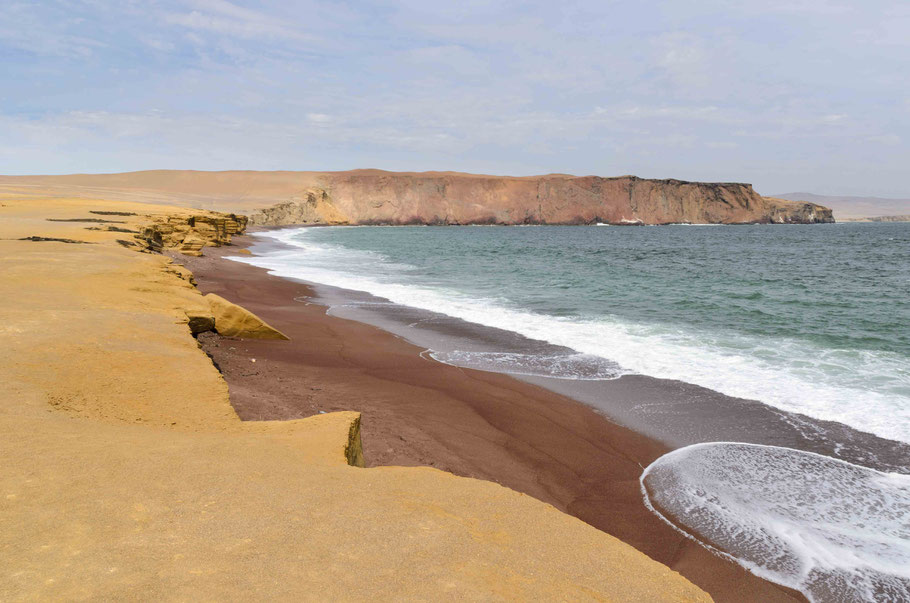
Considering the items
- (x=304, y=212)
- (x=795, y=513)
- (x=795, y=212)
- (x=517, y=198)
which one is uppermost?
(x=517, y=198)

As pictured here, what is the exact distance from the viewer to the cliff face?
137000 mm

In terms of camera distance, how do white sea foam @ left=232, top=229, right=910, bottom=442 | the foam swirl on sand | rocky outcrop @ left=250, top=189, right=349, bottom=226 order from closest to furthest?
the foam swirl on sand
white sea foam @ left=232, top=229, right=910, bottom=442
rocky outcrop @ left=250, top=189, right=349, bottom=226

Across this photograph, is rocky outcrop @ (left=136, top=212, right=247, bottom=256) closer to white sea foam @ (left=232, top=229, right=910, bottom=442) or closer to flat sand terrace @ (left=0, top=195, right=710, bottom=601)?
white sea foam @ (left=232, top=229, right=910, bottom=442)

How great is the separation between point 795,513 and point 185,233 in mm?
29491

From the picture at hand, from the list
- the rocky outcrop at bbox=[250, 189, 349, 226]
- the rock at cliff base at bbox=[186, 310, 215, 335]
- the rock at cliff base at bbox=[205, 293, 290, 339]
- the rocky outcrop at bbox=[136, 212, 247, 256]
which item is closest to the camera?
the rock at cliff base at bbox=[186, 310, 215, 335]

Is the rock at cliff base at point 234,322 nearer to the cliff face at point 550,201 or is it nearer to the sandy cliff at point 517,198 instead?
the sandy cliff at point 517,198

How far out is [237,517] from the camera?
2.74 metres

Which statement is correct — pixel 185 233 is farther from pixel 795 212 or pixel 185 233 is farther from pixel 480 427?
pixel 795 212

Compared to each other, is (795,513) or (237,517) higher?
(237,517)

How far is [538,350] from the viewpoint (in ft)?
37.8

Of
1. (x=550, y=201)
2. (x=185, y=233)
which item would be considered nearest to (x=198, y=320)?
(x=185, y=233)

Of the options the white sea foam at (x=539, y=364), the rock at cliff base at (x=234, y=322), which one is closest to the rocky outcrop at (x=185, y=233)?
the rock at cliff base at (x=234, y=322)

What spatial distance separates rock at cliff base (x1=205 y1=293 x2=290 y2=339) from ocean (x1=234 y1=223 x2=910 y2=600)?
10.6ft

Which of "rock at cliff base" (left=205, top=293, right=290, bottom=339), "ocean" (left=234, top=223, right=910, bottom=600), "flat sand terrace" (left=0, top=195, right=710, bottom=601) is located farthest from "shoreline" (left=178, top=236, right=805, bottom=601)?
"flat sand terrace" (left=0, top=195, right=710, bottom=601)
